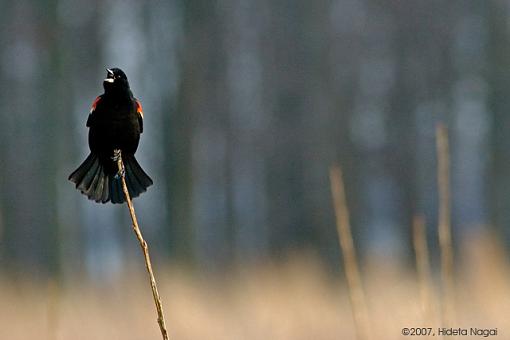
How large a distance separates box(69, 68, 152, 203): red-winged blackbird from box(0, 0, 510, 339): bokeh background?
4.94 meters

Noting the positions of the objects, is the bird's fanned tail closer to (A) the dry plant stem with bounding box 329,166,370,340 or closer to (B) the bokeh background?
(A) the dry plant stem with bounding box 329,166,370,340

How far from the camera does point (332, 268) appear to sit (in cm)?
1352

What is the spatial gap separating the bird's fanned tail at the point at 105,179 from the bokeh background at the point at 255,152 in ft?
16.1

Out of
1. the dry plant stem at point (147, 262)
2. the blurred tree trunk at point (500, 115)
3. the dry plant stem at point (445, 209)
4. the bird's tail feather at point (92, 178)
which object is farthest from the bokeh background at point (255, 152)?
the dry plant stem at point (147, 262)

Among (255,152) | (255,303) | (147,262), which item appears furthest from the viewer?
(255,152)

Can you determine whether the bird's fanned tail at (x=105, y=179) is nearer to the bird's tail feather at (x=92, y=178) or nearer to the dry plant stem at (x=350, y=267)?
the bird's tail feather at (x=92, y=178)

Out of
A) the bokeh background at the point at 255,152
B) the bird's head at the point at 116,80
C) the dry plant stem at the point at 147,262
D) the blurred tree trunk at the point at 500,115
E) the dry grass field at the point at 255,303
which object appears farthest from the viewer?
the blurred tree trunk at the point at 500,115

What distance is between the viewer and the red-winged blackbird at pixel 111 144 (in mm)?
1980

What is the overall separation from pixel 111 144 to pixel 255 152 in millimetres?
16296

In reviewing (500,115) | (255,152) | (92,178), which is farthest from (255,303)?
(255,152)

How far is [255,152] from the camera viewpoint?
1828cm

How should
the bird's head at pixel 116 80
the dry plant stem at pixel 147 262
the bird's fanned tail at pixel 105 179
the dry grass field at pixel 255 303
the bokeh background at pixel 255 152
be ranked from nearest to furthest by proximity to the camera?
the dry plant stem at pixel 147 262 → the bird's fanned tail at pixel 105 179 → the bird's head at pixel 116 80 → the dry grass field at pixel 255 303 → the bokeh background at pixel 255 152

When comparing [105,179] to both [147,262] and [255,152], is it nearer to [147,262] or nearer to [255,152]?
[147,262]

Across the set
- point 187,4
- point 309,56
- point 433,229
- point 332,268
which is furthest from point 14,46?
point 433,229
